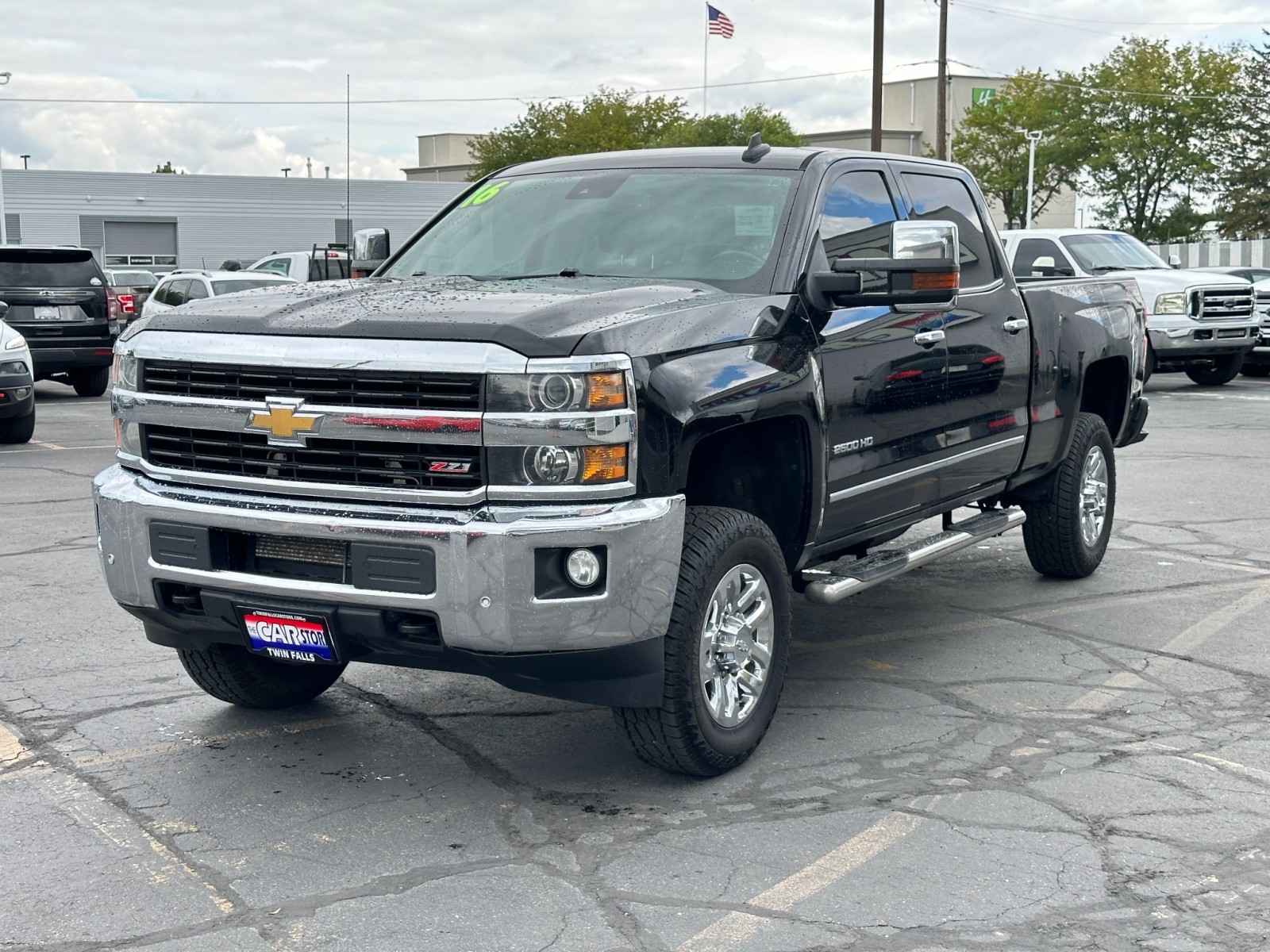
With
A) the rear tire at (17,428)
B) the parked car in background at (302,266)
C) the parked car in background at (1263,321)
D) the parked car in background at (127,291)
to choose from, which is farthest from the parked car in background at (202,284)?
the parked car in background at (1263,321)

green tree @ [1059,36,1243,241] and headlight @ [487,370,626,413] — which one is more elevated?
green tree @ [1059,36,1243,241]

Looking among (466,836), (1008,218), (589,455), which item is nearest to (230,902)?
(466,836)

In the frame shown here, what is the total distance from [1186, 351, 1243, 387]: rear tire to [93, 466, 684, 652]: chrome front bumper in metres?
18.2

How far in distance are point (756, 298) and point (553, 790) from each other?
1739 mm

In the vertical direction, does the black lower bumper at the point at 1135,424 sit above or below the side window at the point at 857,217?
below

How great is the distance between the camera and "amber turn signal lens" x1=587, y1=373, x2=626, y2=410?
4109 millimetres

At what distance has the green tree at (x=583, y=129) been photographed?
67875 millimetres

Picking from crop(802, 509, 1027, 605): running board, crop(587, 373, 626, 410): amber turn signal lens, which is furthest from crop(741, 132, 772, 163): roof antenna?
crop(587, 373, 626, 410): amber turn signal lens

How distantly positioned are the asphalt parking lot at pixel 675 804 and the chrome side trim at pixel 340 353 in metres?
1.32

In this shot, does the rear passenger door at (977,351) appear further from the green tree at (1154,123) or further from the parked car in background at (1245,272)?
the green tree at (1154,123)

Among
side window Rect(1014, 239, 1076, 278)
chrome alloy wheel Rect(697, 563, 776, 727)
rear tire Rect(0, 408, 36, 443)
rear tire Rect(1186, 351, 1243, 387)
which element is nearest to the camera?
chrome alloy wheel Rect(697, 563, 776, 727)

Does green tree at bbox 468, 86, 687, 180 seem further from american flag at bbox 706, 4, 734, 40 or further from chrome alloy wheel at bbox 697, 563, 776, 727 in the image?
chrome alloy wheel at bbox 697, 563, 776, 727

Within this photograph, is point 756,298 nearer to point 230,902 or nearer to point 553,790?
point 553,790

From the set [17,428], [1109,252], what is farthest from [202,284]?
[1109,252]
